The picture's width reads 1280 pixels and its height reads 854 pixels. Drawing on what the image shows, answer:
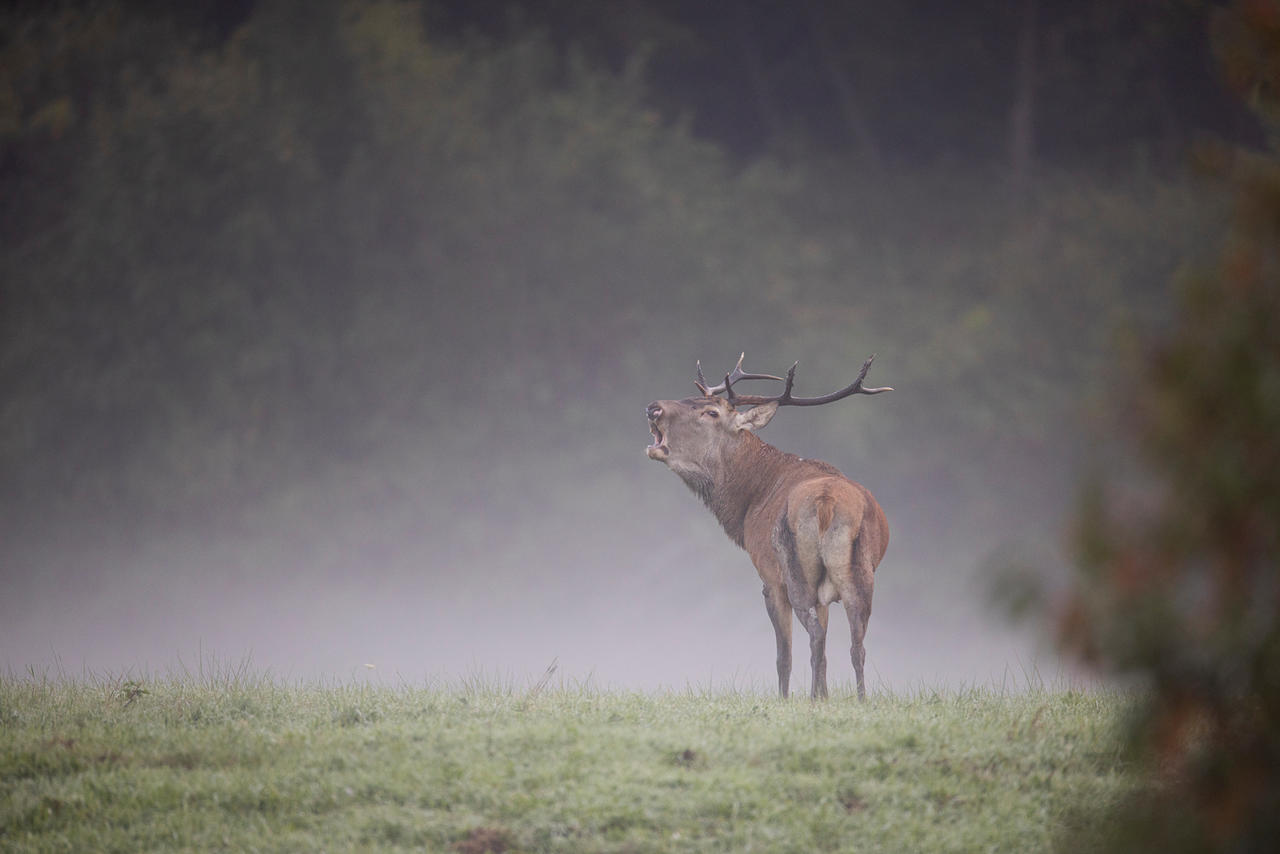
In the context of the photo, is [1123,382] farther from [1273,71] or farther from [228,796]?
[228,796]

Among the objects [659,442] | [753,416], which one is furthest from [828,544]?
[659,442]

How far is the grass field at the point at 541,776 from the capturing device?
5816 millimetres

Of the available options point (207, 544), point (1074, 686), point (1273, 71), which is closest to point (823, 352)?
point (207, 544)

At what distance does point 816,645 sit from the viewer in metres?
8.83

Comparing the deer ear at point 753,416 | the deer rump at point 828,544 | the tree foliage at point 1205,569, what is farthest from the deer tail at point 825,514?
the tree foliage at point 1205,569

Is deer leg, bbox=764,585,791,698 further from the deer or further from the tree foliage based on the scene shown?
the tree foliage

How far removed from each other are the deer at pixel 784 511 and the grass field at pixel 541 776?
118 centimetres

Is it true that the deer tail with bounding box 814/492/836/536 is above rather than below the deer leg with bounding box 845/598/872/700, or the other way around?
above

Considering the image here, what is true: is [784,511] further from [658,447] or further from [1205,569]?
[1205,569]

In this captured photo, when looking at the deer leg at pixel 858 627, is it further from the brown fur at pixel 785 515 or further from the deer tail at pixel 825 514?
the deer tail at pixel 825 514

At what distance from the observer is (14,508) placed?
34.4 meters

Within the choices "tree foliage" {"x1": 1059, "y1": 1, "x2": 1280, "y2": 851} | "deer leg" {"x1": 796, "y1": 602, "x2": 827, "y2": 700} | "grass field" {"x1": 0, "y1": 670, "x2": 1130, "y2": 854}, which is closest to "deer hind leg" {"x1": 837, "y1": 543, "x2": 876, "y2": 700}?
"deer leg" {"x1": 796, "y1": 602, "x2": 827, "y2": 700}

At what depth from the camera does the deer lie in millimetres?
8914

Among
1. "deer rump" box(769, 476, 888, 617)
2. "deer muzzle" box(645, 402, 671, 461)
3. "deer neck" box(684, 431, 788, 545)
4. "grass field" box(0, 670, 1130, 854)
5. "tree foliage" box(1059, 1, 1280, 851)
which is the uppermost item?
"deer muzzle" box(645, 402, 671, 461)
